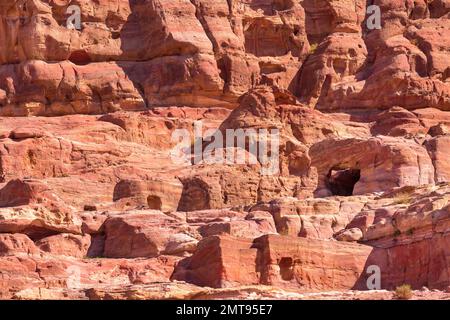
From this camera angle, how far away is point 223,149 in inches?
3282

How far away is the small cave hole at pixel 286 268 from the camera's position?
64688 millimetres

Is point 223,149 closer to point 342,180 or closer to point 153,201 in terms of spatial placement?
point 342,180

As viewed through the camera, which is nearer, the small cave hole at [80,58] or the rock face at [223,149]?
the rock face at [223,149]

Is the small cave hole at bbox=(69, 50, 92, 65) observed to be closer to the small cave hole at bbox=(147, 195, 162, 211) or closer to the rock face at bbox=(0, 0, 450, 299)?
the rock face at bbox=(0, 0, 450, 299)

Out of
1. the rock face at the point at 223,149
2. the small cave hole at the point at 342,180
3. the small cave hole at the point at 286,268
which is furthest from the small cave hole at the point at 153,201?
the small cave hole at the point at 286,268

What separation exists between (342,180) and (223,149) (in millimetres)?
5270

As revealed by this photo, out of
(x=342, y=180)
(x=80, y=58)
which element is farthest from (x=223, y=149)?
(x=80, y=58)

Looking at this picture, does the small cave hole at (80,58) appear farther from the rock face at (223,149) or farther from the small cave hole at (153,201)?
the small cave hole at (153,201)

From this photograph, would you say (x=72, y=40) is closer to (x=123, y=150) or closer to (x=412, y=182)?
(x=123, y=150)

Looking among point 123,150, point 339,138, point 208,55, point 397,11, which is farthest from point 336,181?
point 397,11

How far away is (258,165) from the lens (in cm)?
8162

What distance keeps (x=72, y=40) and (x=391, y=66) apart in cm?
1478

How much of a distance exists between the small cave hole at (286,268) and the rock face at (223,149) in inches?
2.9

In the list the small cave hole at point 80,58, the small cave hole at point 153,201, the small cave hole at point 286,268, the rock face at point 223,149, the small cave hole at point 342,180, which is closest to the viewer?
the small cave hole at point 286,268
